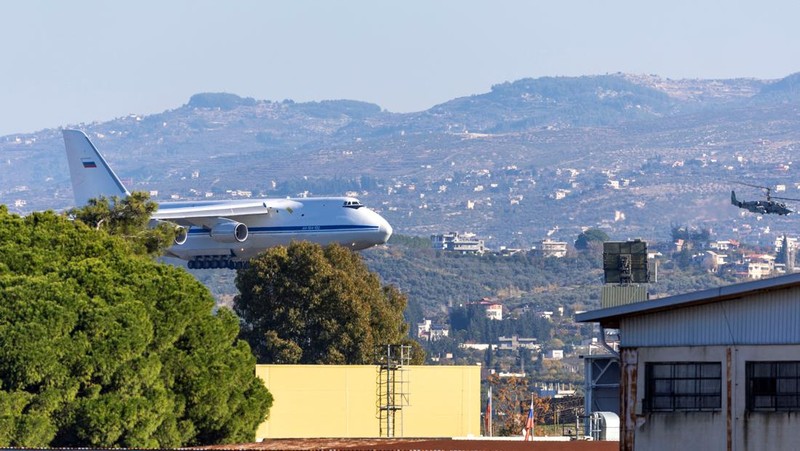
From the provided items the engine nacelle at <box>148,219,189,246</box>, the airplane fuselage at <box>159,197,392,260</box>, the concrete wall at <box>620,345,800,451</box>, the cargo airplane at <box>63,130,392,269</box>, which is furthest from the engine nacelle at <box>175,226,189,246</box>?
the concrete wall at <box>620,345,800,451</box>

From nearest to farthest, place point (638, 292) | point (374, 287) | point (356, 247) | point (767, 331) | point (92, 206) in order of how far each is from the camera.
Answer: point (767, 331) → point (638, 292) → point (92, 206) → point (374, 287) → point (356, 247)

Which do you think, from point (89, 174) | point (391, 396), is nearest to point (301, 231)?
point (89, 174)

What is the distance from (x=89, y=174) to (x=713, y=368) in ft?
423

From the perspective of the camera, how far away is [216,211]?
151 m

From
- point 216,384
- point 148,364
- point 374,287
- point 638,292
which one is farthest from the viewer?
point 374,287

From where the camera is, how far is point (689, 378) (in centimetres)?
3231

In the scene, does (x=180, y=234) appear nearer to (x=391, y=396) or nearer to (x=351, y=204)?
(x=351, y=204)

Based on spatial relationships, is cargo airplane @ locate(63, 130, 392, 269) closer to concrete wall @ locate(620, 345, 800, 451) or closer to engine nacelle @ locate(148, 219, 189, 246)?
engine nacelle @ locate(148, 219, 189, 246)

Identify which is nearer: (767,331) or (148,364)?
(767,331)

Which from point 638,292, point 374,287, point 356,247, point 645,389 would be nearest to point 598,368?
point 638,292

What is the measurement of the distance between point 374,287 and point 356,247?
156 feet

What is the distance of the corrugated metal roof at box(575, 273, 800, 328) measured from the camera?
30938 millimetres

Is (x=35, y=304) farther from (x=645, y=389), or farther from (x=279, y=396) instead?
(x=645, y=389)

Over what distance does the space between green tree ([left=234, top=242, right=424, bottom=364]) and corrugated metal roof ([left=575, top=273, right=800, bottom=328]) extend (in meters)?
54.8
